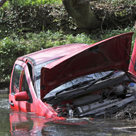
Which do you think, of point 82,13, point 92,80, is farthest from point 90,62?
point 82,13

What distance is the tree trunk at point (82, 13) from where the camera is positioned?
10.5 meters

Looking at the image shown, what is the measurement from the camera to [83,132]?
301 cm

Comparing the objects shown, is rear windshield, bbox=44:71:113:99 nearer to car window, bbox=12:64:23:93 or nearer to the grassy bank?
car window, bbox=12:64:23:93

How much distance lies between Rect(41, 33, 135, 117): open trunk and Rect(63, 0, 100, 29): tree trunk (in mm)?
5632

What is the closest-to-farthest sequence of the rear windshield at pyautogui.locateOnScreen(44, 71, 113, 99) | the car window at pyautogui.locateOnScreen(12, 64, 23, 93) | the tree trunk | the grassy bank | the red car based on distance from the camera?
the red car < the rear windshield at pyautogui.locateOnScreen(44, 71, 113, 99) < the car window at pyautogui.locateOnScreen(12, 64, 23, 93) < the grassy bank < the tree trunk

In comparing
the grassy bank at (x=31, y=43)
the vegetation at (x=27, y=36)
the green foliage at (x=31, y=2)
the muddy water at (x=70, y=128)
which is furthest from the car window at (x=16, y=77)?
the green foliage at (x=31, y=2)

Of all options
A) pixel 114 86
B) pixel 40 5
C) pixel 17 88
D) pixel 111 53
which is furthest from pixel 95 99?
pixel 40 5

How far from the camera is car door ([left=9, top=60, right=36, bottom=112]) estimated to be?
4.48 meters

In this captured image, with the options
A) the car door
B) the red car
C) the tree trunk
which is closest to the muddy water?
the red car

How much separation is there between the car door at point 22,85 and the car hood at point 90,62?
51 cm

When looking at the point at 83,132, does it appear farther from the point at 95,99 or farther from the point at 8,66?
the point at 8,66

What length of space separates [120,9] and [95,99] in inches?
352

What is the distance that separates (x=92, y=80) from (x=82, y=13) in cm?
688

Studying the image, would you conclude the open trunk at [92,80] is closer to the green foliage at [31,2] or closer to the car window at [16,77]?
the car window at [16,77]
